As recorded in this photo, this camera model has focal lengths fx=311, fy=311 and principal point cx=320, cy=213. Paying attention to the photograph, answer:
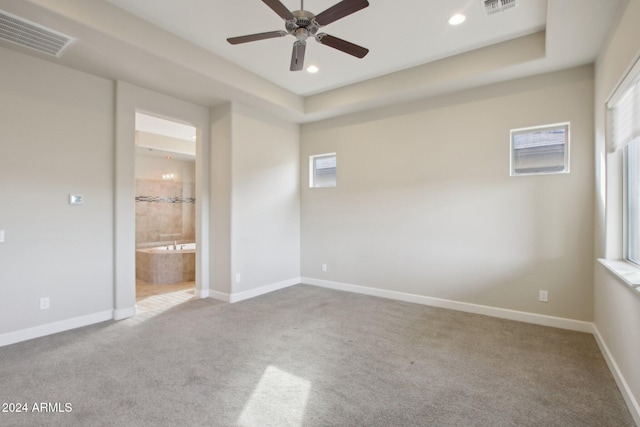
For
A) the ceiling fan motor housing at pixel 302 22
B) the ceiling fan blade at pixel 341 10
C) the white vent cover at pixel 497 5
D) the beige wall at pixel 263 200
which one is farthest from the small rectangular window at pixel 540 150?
the beige wall at pixel 263 200

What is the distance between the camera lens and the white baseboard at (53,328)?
2.93 meters

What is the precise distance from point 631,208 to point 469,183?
1.54 meters

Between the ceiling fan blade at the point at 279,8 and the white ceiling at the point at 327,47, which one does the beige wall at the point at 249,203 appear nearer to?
the white ceiling at the point at 327,47

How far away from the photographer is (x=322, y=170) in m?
5.40

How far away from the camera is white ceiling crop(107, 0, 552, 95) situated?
8.99ft

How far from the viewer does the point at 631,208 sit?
2.54 metres

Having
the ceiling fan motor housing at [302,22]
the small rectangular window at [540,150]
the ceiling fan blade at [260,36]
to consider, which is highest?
the ceiling fan motor housing at [302,22]

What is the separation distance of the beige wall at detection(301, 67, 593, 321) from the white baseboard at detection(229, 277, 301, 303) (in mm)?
443

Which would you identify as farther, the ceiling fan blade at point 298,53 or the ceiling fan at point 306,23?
the ceiling fan blade at point 298,53

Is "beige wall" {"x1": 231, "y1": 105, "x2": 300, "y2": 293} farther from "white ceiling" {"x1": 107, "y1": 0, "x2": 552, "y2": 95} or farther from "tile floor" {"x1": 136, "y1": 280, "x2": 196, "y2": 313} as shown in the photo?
"white ceiling" {"x1": 107, "y1": 0, "x2": 552, "y2": 95}

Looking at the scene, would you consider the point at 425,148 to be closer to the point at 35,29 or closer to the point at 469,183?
the point at 469,183

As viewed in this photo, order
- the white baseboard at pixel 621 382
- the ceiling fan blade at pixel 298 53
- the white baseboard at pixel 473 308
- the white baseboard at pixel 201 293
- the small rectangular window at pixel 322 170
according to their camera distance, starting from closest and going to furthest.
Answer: the white baseboard at pixel 621 382 < the ceiling fan blade at pixel 298 53 < the white baseboard at pixel 473 308 < the white baseboard at pixel 201 293 < the small rectangular window at pixel 322 170

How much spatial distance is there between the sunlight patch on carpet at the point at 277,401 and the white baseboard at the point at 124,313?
2.24 metres

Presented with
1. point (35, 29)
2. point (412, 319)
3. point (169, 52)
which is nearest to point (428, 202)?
point (412, 319)
